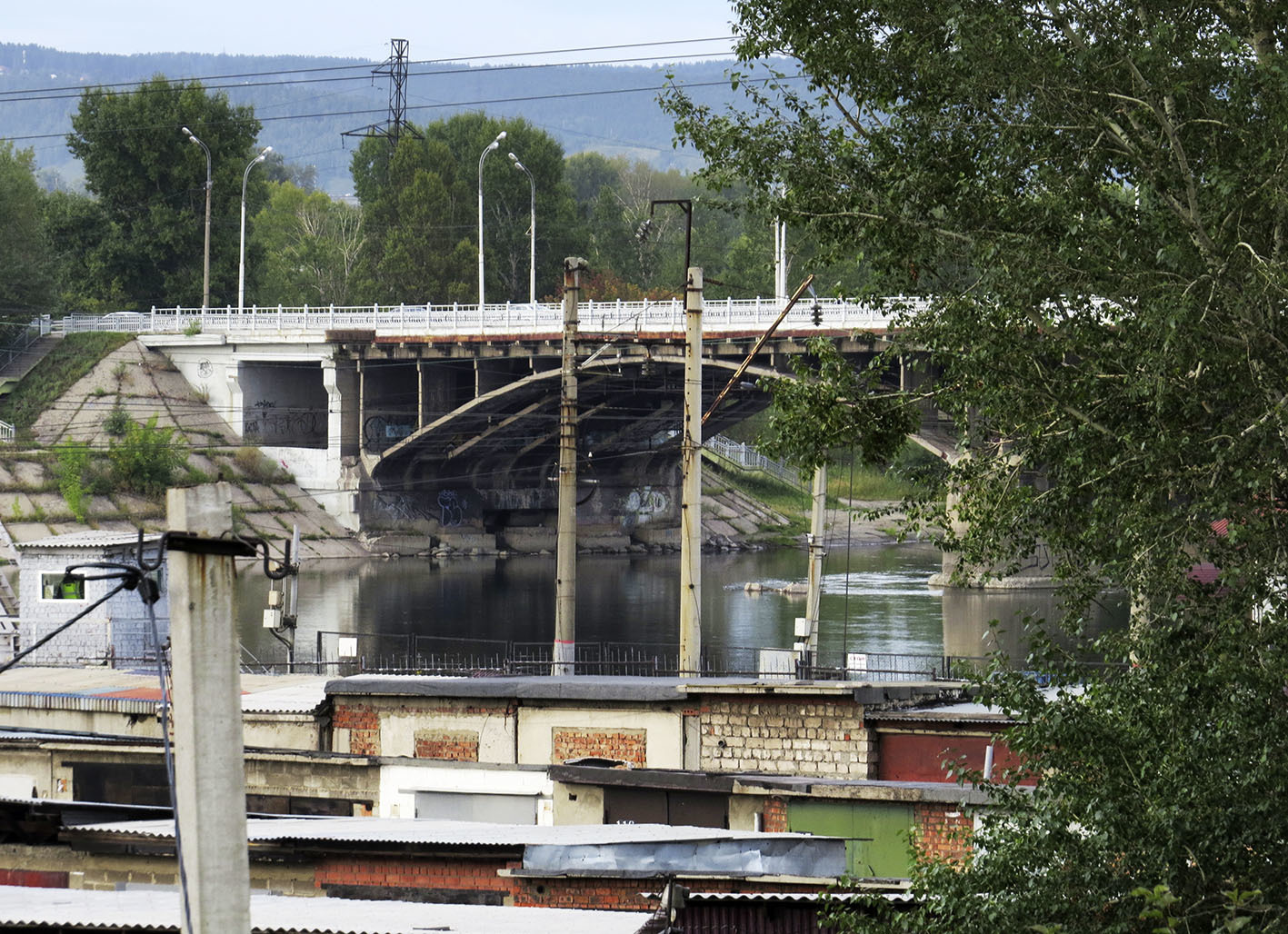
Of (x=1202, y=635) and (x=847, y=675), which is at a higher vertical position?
(x=1202, y=635)

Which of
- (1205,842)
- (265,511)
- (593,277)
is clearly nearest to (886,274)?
(1205,842)

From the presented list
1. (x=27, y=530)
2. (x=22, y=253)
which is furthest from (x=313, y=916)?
(x=22, y=253)

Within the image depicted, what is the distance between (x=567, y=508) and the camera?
2427 centimetres

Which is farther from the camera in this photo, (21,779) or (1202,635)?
(21,779)

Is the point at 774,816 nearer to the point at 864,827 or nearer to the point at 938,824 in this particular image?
the point at 864,827

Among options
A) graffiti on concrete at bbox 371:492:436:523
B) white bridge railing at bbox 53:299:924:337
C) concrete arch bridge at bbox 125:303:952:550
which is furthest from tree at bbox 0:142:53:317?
graffiti on concrete at bbox 371:492:436:523

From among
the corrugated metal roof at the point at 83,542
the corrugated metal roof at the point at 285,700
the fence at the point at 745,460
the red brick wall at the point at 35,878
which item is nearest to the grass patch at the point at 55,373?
the fence at the point at 745,460

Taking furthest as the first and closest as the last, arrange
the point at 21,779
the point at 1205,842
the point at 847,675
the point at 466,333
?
the point at 466,333
the point at 847,675
the point at 21,779
the point at 1205,842

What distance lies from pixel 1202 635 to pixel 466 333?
45.2m

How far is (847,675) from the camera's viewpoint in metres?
24.1

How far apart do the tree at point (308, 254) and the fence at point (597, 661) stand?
4411 centimetres

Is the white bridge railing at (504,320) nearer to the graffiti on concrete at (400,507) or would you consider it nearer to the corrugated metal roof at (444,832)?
the graffiti on concrete at (400,507)

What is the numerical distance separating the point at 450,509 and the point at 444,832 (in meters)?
54.6

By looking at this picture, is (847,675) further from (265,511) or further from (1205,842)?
(265,511)
